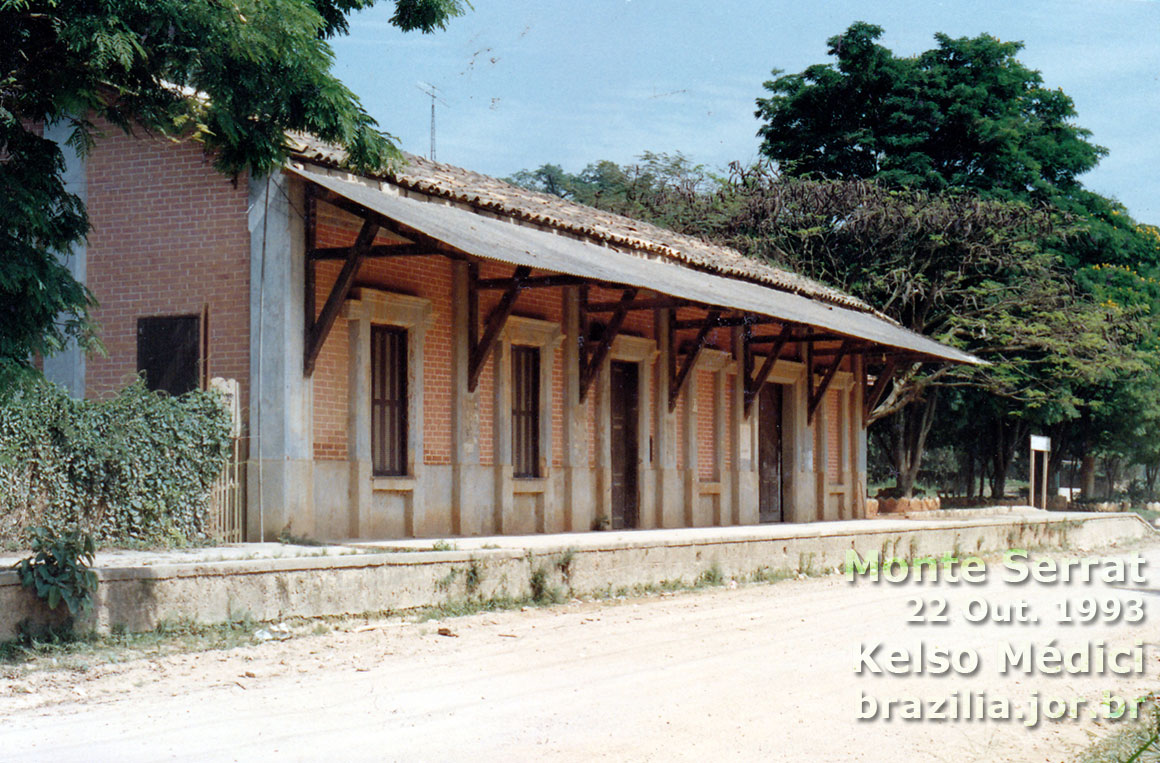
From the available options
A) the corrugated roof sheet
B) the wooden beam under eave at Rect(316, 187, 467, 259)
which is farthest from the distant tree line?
the wooden beam under eave at Rect(316, 187, 467, 259)

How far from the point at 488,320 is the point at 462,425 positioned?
4.52ft

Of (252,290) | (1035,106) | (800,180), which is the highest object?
(1035,106)

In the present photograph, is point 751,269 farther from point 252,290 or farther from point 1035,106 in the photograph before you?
point 1035,106

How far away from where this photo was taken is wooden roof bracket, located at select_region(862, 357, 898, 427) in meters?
22.4

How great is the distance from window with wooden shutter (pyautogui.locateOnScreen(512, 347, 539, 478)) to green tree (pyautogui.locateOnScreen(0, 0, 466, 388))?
7.33 meters

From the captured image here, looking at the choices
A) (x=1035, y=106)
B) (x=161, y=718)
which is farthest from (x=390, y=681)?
(x=1035, y=106)

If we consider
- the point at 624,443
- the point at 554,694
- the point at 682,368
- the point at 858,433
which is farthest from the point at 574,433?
the point at 858,433

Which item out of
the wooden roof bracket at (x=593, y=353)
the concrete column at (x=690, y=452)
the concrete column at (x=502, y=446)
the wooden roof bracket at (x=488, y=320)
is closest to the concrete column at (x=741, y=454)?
the concrete column at (x=690, y=452)

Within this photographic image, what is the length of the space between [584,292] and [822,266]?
45.9 feet

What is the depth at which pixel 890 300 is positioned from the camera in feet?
92.4

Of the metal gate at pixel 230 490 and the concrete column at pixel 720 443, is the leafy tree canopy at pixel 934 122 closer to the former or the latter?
the concrete column at pixel 720 443

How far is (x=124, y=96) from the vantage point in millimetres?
8594

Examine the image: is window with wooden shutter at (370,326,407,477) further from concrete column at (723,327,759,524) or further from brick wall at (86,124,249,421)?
concrete column at (723,327,759,524)

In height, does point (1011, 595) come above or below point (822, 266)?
below
